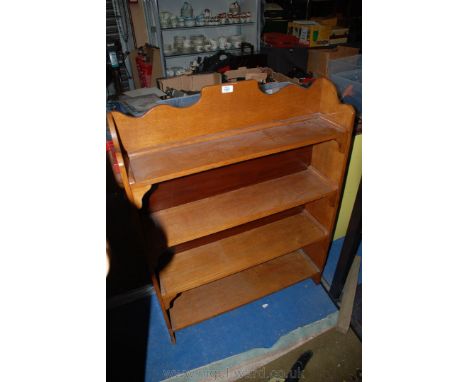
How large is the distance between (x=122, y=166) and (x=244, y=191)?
705 millimetres

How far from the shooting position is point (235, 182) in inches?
57.4

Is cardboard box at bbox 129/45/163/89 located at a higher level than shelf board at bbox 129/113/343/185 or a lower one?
higher

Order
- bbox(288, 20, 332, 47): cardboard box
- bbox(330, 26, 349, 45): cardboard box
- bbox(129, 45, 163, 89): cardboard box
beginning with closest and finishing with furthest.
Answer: bbox(129, 45, 163, 89): cardboard box, bbox(288, 20, 332, 47): cardboard box, bbox(330, 26, 349, 45): cardboard box

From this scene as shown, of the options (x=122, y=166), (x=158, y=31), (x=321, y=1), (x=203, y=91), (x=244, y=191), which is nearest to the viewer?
(x=122, y=166)

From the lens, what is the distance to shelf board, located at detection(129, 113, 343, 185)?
102 centimetres

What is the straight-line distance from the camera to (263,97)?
47.4 inches

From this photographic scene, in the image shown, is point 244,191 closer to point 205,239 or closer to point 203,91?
point 205,239

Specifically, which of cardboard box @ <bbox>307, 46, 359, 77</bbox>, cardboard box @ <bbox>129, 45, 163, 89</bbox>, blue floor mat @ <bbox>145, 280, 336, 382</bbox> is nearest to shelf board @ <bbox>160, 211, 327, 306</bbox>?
blue floor mat @ <bbox>145, 280, 336, 382</bbox>

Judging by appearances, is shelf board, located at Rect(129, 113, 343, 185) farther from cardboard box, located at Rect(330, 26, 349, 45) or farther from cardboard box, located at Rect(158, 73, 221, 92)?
cardboard box, located at Rect(330, 26, 349, 45)

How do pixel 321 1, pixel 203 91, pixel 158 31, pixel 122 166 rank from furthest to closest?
pixel 321 1 → pixel 158 31 → pixel 203 91 → pixel 122 166

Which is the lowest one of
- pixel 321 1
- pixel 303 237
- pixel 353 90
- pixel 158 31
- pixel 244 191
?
pixel 303 237

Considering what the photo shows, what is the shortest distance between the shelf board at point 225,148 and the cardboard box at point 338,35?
3.20 m

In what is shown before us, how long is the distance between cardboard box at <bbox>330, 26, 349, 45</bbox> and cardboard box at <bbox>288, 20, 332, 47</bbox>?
0.49 feet

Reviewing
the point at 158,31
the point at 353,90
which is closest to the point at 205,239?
the point at 353,90
